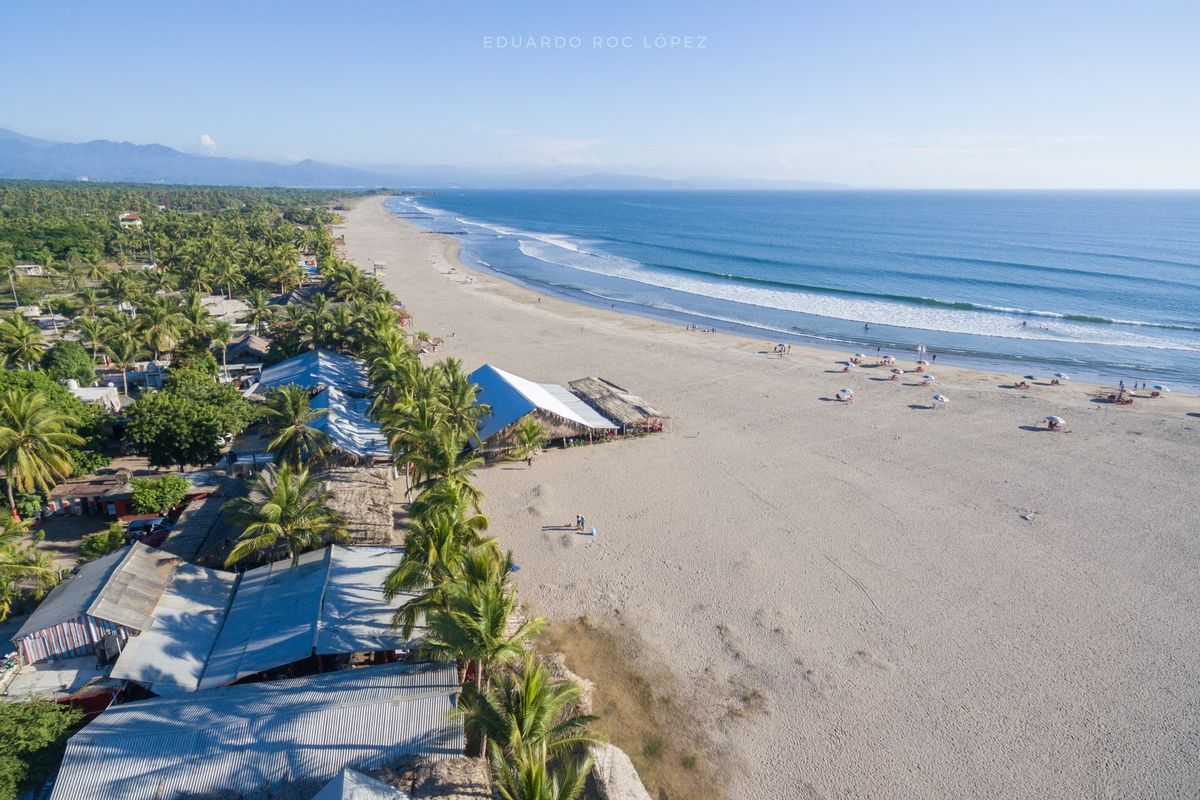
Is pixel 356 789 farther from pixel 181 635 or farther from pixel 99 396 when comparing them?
pixel 99 396

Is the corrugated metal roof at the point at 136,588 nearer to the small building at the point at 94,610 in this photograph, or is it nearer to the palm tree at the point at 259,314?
the small building at the point at 94,610

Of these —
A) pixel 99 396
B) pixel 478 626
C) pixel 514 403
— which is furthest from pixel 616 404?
pixel 99 396

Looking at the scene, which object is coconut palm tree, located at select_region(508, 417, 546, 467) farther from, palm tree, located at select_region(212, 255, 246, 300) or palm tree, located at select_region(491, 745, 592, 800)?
palm tree, located at select_region(212, 255, 246, 300)

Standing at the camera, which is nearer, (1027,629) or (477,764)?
(477,764)

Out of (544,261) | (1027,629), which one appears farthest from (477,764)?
(544,261)

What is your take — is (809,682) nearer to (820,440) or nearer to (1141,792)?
(1141,792)

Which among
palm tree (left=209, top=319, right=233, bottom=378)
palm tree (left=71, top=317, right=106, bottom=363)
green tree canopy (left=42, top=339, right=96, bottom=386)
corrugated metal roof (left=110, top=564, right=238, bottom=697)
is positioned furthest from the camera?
palm tree (left=209, top=319, right=233, bottom=378)

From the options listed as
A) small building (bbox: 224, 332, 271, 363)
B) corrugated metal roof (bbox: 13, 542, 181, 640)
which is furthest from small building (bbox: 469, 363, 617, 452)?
small building (bbox: 224, 332, 271, 363)
